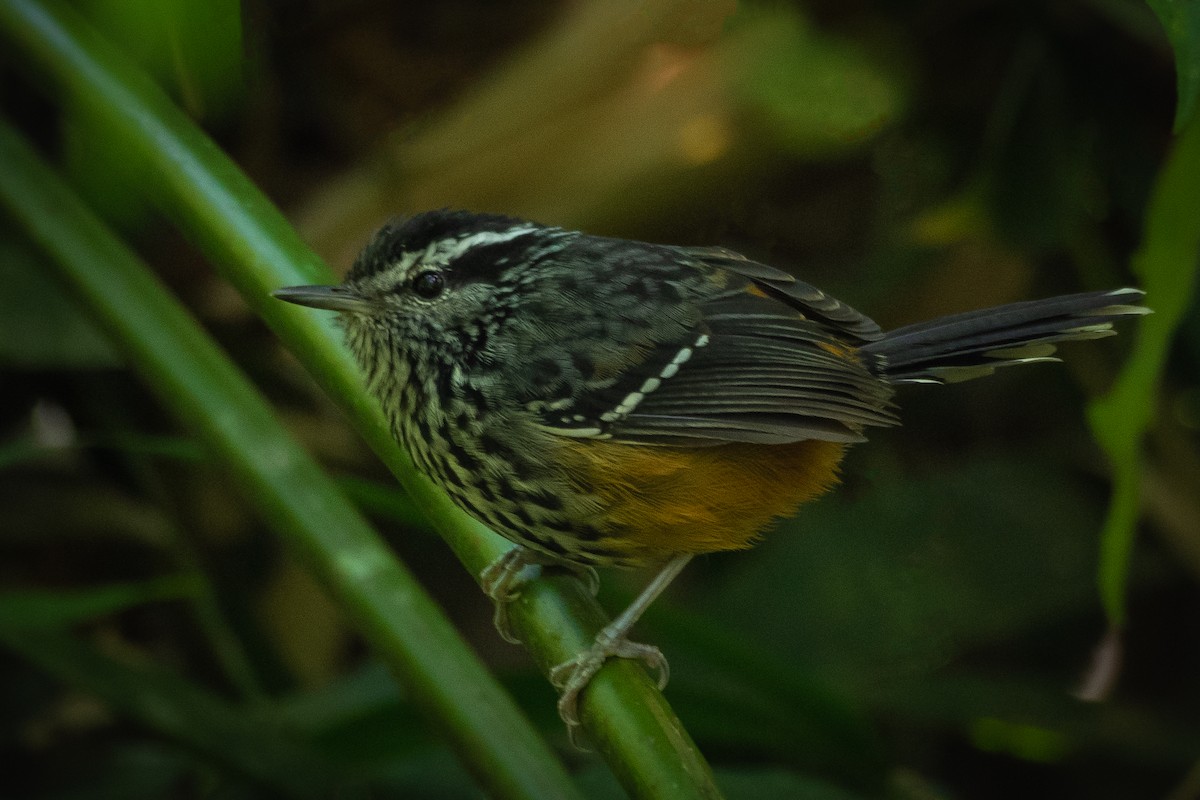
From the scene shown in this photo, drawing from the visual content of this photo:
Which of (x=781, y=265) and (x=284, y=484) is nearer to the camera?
(x=284, y=484)

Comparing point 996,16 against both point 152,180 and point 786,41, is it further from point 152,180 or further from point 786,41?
point 152,180

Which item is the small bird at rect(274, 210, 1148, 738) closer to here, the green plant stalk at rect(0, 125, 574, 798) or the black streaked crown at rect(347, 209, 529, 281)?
the black streaked crown at rect(347, 209, 529, 281)

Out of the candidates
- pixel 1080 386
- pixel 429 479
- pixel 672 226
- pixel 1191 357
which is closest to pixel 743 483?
pixel 429 479

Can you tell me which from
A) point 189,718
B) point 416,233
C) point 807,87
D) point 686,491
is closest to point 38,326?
point 189,718

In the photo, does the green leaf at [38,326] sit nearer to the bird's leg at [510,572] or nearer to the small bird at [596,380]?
the small bird at [596,380]

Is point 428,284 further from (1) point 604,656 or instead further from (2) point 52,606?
(2) point 52,606
